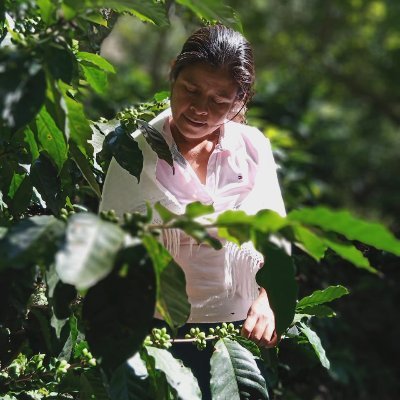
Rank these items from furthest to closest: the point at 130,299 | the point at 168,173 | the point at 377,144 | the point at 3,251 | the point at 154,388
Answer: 1. the point at 377,144
2. the point at 168,173
3. the point at 154,388
4. the point at 130,299
5. the point at 3,251

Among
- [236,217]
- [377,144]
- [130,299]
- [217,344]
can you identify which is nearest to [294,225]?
[236,217]

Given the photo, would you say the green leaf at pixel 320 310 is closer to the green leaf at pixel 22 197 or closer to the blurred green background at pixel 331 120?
the blurred green background at pixel 331 120

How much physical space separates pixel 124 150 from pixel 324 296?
0.54m

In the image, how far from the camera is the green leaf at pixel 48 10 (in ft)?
4.35

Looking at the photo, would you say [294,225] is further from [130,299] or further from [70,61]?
[70,61]

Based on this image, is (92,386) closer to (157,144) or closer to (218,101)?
(157,144)

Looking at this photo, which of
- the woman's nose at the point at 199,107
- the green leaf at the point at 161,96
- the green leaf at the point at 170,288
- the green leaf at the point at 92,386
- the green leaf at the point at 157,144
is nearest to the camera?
the green leaf at the point at 170,288

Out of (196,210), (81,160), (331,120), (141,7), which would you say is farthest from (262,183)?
(331,120)

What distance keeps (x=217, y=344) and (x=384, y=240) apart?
610 millimetres

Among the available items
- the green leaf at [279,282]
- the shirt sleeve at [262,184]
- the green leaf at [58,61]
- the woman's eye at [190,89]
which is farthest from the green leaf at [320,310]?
the green leaf at [58,61]

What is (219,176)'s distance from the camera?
6.32 feet

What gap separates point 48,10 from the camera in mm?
1330

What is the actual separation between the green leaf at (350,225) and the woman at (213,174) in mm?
659

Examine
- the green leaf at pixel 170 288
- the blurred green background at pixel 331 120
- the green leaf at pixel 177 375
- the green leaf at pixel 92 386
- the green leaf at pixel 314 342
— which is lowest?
the blurred green background at pixel 331 120
